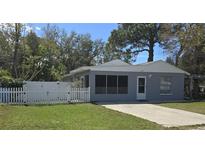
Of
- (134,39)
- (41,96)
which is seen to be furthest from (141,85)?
(134,39)

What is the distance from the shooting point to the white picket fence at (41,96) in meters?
18.7

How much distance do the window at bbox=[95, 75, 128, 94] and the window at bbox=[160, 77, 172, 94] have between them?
2.90 m

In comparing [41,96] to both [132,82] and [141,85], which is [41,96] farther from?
[141,85]

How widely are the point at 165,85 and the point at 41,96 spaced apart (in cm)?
943

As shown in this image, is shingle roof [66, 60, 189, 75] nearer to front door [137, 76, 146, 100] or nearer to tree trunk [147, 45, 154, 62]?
front door [137, 76, 146, 100]

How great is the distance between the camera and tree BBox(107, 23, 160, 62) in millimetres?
36500

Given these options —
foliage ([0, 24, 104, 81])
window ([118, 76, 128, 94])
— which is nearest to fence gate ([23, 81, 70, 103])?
window ([118, 76, 128, 94])

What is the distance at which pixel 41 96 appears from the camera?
1991 cm
